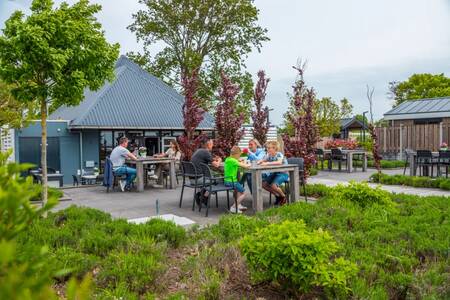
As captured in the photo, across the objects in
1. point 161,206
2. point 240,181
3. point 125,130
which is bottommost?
point 161,206

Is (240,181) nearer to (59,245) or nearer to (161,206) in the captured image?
(161,206)

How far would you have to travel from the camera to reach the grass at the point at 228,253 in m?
3.72

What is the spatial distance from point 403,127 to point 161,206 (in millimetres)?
17614

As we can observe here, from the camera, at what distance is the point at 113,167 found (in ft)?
36.9

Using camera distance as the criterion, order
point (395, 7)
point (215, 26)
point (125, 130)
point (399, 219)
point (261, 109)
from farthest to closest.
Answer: point (215, 26), point (125, 130), point (395, 7), point (261, 109), point (399, 219)

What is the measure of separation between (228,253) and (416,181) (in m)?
8.84

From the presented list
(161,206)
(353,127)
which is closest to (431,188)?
(161,206)

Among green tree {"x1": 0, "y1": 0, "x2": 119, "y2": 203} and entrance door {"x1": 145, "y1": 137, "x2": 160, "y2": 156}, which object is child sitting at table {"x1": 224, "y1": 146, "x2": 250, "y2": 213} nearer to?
green tree {"x1": 0, "y1": 0, "x2": 119, "y2": 203}

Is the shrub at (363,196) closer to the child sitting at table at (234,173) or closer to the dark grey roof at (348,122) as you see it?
the child sitting at table at (234,173)

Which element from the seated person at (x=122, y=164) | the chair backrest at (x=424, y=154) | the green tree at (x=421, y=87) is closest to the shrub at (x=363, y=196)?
the seated person at (x=122, y=164)

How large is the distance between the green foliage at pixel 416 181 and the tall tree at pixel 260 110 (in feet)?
12.4

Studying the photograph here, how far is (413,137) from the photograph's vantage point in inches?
855

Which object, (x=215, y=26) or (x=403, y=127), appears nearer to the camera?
(x=403, y=127)

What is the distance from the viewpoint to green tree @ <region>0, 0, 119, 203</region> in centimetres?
602
